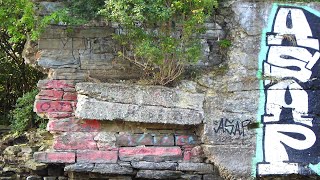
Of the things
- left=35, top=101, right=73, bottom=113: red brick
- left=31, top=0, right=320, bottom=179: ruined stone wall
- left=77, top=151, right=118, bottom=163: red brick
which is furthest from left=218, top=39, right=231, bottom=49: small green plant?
left=35, top=101, right=73, bottom=113: red brick

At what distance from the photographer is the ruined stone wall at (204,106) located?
20.9 feet

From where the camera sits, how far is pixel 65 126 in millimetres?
6441

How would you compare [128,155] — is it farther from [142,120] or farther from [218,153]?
[218,153]

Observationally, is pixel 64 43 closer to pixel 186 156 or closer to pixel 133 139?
pixel 133 139

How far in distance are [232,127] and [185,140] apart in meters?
0.64

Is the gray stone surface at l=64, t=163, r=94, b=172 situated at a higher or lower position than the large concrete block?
lower

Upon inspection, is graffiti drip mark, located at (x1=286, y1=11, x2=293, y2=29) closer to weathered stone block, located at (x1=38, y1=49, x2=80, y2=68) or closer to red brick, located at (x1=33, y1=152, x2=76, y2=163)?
weathered stone block, located at (x1=38, y1=49, x2=80, y2=68)

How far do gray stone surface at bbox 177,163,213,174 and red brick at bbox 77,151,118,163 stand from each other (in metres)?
0.85

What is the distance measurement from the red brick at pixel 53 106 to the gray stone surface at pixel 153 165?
3.62 feet

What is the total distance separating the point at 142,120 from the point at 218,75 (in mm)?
1228

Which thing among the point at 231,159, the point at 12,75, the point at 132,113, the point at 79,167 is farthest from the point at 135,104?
the point at 12,75

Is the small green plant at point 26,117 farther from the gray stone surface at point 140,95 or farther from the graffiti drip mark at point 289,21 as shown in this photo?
the graffiti drip mark at point 289,21

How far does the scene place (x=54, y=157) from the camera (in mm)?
6301

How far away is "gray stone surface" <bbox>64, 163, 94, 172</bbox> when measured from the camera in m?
6.21
